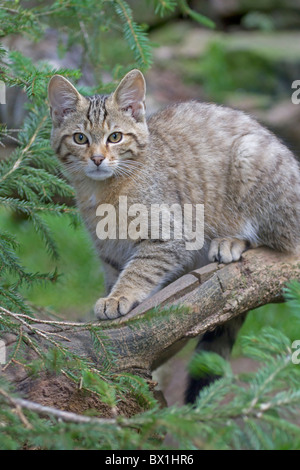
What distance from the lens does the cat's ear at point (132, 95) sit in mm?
3660

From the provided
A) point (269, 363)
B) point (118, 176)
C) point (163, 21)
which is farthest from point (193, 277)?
point (163, 21)

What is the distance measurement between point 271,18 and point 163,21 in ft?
8.15

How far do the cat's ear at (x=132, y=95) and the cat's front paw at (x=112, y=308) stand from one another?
1.32 metres

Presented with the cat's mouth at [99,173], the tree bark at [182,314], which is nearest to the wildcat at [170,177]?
the cat's mouth at [99,173]

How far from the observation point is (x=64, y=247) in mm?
6832

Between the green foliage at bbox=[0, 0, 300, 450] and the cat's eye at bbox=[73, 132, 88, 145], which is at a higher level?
the cat's eye at bbox=[73, 132, 88, 145]

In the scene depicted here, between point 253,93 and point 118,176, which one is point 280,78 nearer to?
point 253,93

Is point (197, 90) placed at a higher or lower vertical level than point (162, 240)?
lower

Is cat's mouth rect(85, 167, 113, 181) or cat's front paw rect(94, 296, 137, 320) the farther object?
cat's mouth rect(85, 167, 113, 181)

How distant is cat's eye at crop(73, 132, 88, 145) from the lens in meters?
3.68

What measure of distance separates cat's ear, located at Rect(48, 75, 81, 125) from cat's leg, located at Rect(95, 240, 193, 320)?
1.07m

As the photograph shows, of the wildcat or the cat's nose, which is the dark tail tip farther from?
the cat's nose

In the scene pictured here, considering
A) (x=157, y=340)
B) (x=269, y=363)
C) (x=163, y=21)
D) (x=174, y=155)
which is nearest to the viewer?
(x=269, y=363)

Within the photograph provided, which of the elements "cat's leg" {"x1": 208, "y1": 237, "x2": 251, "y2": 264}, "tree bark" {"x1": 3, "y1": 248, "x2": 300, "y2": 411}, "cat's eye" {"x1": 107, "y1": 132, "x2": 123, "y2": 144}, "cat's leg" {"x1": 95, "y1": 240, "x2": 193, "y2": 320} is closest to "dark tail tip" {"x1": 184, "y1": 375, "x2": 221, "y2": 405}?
"tree bark" {"x1": 3, "y1": 248, "x2": 300, "y2": 411}
